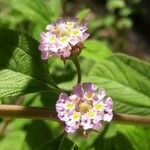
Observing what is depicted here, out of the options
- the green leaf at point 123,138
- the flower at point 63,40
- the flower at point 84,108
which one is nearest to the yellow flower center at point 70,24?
the flower at point 63,40

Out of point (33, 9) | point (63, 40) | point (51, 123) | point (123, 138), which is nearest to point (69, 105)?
point (63, 40)

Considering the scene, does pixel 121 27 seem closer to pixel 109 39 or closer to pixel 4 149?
pixel 109 39

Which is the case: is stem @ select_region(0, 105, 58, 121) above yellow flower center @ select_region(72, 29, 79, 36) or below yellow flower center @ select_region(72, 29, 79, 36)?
below

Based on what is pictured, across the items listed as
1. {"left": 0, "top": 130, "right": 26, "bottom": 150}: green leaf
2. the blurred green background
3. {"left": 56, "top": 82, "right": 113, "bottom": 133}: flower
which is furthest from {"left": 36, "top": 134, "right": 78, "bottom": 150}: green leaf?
{"left": 0, "top": 130, "right": 26, "bottom": 150}: green leaf

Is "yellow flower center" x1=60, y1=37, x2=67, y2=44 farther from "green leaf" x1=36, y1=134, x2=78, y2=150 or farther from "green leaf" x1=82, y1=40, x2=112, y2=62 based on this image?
"green leaf" x1=82, y1=40, x2=112, y2=62

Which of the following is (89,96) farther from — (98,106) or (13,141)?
(13,141)

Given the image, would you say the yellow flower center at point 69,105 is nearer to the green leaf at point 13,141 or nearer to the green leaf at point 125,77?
the green leaf at point 125,77
